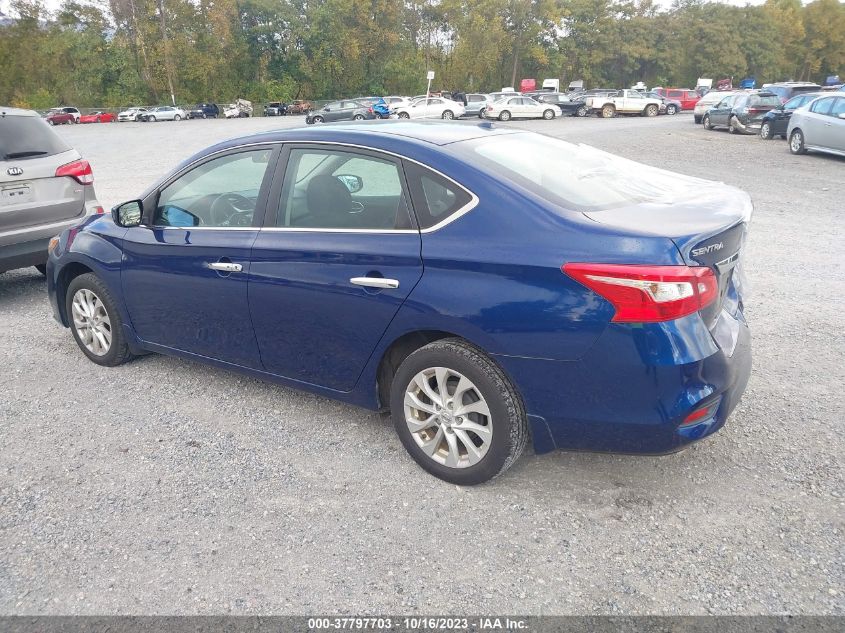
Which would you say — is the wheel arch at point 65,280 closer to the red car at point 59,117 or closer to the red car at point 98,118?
the red car at point 59,117

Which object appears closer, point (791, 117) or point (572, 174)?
point (572, 174)

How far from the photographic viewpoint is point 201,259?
3939 millimetres

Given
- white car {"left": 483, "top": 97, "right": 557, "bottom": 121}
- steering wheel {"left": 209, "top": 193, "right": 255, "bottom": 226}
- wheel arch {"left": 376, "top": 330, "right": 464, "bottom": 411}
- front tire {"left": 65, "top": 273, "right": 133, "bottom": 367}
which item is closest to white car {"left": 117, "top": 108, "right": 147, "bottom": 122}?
white car {"left": 483, "top": 97, "right": 557, "bottom": 121}

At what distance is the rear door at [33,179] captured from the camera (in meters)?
6.14

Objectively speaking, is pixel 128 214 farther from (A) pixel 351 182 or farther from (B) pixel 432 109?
(B) pixel 432 109

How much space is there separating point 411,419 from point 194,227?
1.79m

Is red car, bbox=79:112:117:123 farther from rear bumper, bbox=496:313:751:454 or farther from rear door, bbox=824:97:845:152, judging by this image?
rear bumper, bbox=496:313:751:454

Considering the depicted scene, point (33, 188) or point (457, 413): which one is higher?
point (33, 188)

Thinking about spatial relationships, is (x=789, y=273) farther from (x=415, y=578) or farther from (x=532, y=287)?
(x=415, y=578)

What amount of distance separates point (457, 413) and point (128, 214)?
2632mm

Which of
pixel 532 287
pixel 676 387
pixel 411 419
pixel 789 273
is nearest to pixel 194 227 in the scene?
pixel 411 419

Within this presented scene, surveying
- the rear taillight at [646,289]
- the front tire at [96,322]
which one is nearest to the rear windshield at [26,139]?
the front tire at [96,322]

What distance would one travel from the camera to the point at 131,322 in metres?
4.54

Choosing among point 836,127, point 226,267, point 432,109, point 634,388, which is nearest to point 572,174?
point 634,388
